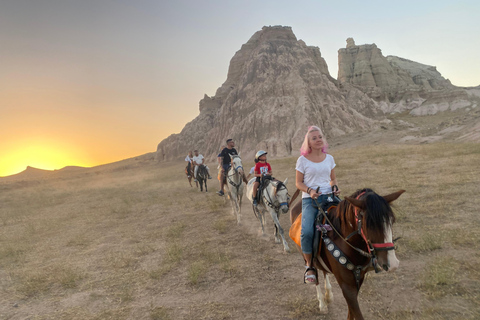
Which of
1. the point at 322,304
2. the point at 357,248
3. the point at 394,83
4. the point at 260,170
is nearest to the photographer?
the point at 357,248

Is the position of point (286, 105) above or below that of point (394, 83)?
below

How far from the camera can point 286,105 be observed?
4747 centimetres

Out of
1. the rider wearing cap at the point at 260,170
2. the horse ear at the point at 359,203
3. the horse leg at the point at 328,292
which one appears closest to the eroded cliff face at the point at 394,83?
the rider wearing cap at the point at 260,170

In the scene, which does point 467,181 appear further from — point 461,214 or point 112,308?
point 112,308

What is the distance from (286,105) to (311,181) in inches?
1784

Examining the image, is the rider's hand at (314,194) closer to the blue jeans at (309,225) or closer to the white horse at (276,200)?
the blue jeans at (309,225)

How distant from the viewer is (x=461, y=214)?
808 cm

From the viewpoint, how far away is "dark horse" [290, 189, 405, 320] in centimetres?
273

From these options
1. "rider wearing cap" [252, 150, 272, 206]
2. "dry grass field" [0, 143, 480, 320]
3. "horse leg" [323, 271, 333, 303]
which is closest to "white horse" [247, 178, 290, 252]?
"rider wearing cap" [252, 150, 272, 206]

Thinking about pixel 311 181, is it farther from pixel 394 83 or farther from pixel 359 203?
pixel 394 83

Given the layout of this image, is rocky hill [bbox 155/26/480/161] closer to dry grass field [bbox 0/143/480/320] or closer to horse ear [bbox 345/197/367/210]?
dry grass field [bbox 0/143/480/320]

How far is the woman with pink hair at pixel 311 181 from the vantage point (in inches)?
154

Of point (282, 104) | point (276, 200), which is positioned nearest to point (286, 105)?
point (282, 104)

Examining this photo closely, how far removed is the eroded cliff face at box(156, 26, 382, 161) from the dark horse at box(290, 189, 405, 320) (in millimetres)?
39024
